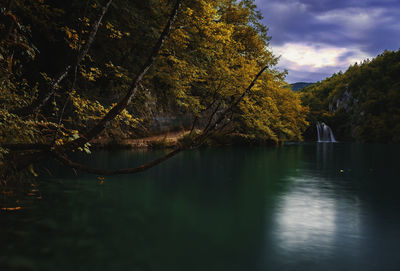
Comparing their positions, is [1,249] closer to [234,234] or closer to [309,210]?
[234,234]

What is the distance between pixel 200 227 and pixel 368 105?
9540 centimetres

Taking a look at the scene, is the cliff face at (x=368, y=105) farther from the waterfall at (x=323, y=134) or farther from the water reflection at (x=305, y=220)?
the water reflection at (x=305, y=220)

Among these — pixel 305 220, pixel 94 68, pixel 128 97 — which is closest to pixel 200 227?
pixel 305 220

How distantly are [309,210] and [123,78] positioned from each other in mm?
8455

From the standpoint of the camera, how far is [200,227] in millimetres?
7785

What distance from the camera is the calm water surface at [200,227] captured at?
19.3 ft

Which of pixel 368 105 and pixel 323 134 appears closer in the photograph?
pixel 323 134

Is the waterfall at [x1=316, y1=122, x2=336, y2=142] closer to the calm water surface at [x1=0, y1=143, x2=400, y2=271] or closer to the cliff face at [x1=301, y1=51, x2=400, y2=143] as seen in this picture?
the cliff face at [x1=301, y1=51, x2=400, y2=143]

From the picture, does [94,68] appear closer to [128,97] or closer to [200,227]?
[128,97]

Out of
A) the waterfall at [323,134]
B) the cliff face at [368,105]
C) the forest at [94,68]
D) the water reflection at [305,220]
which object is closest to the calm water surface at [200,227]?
the water reflection at [305,220]

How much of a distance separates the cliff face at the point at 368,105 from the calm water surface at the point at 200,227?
65103mm

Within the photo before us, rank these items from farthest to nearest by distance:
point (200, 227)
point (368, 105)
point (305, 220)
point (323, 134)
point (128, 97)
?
point (368, 105), point (323, 134), point (305, 220), point (200, 227), point (128, 97)

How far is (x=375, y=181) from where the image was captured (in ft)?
52.3

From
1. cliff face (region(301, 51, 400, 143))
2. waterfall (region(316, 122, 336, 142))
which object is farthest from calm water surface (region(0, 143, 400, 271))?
waterfall (region(316, 122, 336, 142))
